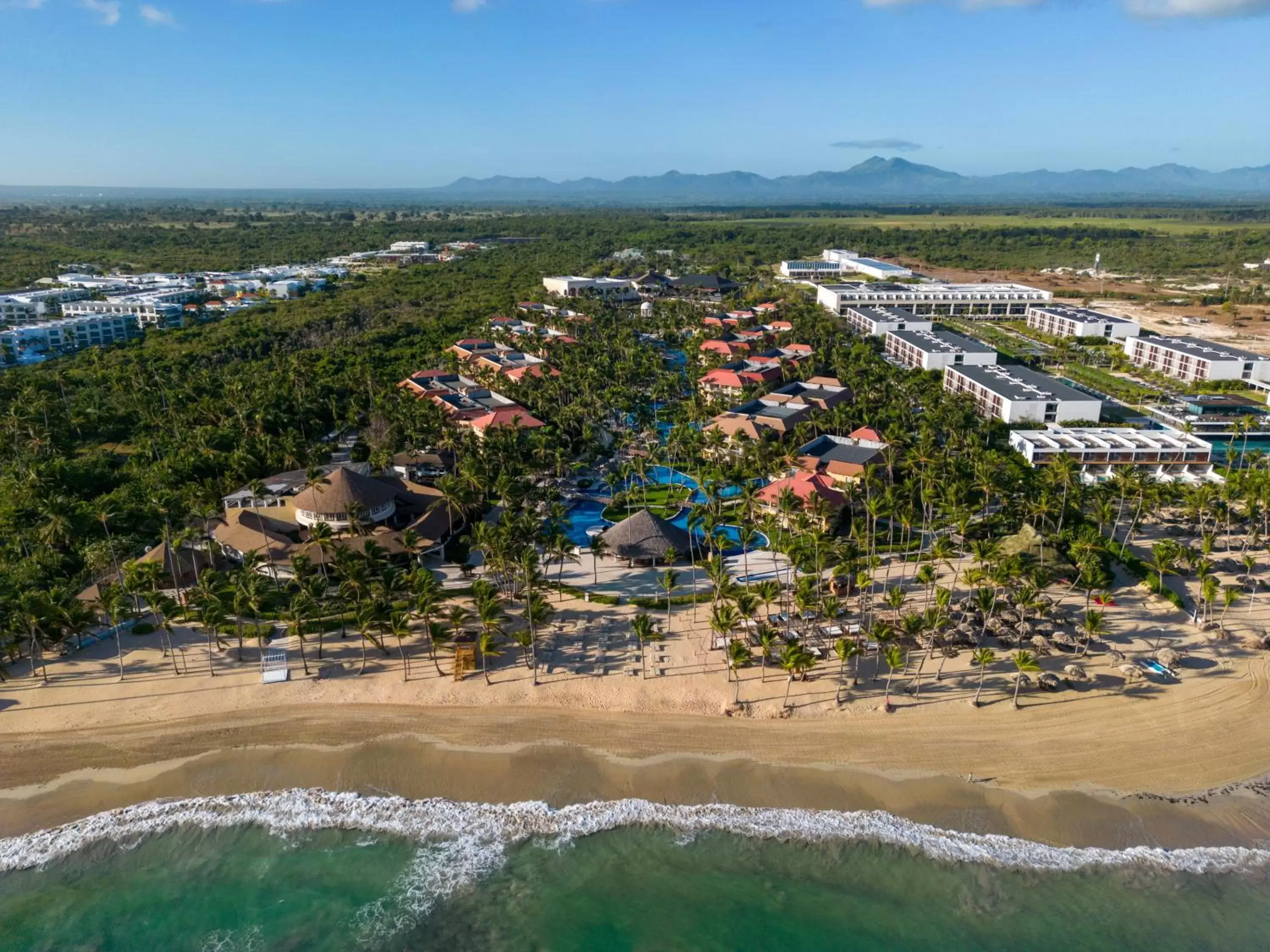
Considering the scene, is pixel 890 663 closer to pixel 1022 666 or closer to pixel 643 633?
pixel 1022 666

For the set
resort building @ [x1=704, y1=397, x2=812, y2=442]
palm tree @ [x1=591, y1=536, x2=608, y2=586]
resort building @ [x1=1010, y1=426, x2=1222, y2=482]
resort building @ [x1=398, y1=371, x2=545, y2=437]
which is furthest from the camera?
resort building @ [x1=398, y1=371, x2=545, y2=437]

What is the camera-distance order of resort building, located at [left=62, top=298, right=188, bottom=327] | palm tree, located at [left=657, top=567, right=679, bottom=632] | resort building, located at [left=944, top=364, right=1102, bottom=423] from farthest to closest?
resort building, located at [left=62, top=298, right=188, bottom=327]
resort building, located at [left=944, top=364, right=1102, bottom=423]
palm tree, located at [left=657, top=567, right=679, bottom=632]

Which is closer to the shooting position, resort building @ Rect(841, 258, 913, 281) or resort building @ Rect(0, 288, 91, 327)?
resort building @ Rect(0, 288, 91, 327)

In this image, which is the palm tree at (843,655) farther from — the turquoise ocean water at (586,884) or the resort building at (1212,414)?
the resort building at (1212,414)

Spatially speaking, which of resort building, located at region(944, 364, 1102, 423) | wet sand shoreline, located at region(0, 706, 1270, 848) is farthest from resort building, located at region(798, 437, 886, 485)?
wet sand shoreline, located at region(0, 706, 1270, 848)

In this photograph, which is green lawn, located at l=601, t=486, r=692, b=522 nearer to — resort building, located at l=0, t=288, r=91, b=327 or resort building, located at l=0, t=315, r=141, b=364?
resort building, located at l=0, t=315, r=141, b=364

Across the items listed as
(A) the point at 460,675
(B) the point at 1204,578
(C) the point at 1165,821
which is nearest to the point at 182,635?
(A) the point at 460,675

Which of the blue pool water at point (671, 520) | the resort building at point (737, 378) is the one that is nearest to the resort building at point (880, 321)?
the resort building at point (737, 378)
